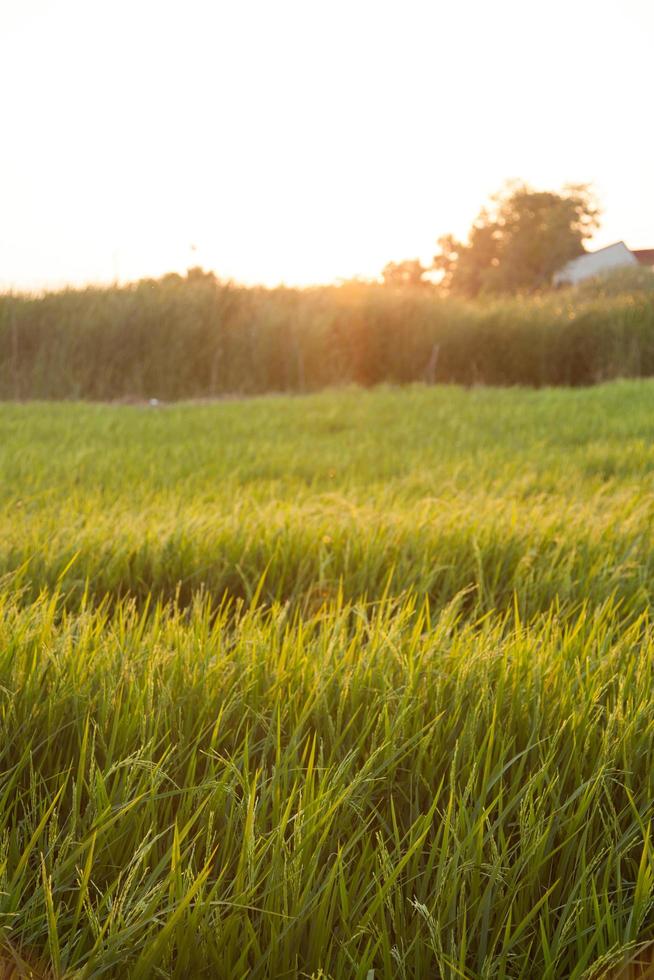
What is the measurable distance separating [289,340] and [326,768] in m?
16.5

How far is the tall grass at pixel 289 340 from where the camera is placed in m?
15.4

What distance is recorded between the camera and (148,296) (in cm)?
1609

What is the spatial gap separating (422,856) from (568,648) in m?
0.62

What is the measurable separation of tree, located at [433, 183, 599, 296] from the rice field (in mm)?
45815

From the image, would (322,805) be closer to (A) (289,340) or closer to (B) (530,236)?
(A) (289,340)

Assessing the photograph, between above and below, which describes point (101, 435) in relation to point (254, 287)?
below

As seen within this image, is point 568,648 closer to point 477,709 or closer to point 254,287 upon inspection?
point 477,709

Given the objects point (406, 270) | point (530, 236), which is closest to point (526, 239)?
point (530, 236)

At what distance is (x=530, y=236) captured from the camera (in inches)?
1859

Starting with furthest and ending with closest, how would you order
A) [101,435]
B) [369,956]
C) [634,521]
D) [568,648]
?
[101,435], [634,521], [568,648], [369,956]

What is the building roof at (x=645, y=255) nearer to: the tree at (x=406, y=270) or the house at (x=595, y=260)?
the house at (x=595, y=260)

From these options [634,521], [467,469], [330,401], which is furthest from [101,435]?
[634,521]

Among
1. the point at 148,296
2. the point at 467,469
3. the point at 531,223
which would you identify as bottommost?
the point at 467,469

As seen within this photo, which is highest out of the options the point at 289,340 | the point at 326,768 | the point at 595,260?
the point at 595,260
